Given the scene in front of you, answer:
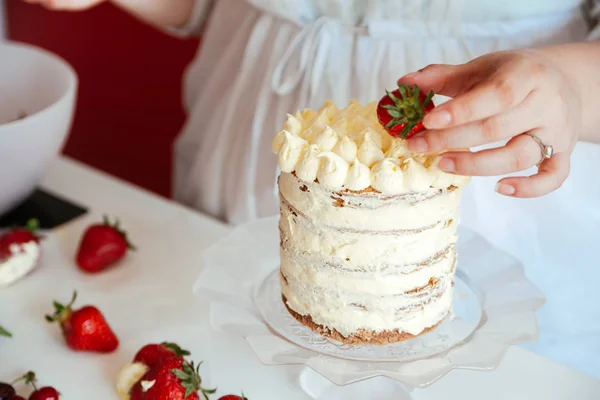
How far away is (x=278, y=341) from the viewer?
3.10 feet

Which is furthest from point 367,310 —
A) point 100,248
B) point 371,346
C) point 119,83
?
point 119,83

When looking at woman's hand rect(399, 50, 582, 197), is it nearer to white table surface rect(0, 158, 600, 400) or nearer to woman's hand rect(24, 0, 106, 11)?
white table surface rect(0, 158, 600, 400)

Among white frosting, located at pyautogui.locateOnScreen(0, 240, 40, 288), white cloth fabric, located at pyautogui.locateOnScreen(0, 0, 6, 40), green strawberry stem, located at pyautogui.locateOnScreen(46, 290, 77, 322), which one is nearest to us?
green strawberry stem, located at pyautogui.locateOnScreen(46, 290, 77, 322)

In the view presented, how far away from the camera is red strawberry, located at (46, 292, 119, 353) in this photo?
104 centimetres

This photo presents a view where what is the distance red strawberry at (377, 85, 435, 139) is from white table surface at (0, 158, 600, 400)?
15.6 inches

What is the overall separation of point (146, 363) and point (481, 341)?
1.53 feet

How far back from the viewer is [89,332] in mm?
1040

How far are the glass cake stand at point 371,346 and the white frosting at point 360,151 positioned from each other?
227mm

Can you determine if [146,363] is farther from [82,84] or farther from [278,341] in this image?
[82,84]

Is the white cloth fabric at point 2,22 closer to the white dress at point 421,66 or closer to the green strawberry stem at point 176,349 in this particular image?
the white dress at point 421,66

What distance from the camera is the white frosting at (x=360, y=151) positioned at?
2.82 feet

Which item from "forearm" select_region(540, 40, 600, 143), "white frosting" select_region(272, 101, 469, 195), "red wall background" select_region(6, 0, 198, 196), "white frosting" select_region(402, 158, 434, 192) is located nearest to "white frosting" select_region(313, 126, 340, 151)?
"white frosting" select_region(272, 101, 469, 195)

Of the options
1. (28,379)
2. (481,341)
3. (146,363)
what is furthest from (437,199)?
(28,379)

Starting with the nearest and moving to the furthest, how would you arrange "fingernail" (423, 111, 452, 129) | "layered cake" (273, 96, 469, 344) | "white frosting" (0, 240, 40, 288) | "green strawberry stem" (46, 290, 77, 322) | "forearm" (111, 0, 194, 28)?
"fingernail" (423, 111, 452, 129)
"layered cake" (273, 96, 469, 344)
"green strawberry stem" (46, 290, 77, 322)
"white frosting" (0, 240, 40, 288)
"forearm" (111, 0, 194, 28)
